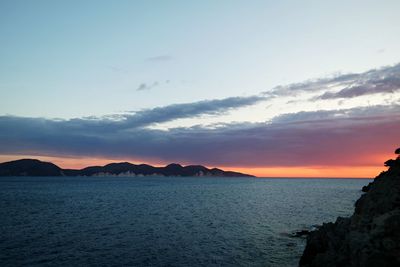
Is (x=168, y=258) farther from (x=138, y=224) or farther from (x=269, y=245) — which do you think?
(x=138, y=224)

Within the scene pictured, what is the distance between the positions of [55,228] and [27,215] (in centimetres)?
2169

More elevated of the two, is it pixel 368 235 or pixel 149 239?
pixel 368 235

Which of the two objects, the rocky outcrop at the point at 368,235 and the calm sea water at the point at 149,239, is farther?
the calm sea water at the point at 149,239

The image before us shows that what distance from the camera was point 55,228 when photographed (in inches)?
2534

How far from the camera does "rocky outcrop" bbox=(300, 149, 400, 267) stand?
23.4m

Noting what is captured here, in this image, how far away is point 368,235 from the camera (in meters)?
25.2

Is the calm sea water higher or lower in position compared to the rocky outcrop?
lower

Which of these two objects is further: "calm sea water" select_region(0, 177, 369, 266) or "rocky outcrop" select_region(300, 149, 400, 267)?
"calm sea water" select_region(0, 177, 369, 266)

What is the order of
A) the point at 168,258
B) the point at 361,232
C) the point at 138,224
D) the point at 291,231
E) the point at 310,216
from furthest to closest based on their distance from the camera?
the point at 310,216 < the point at 138,224 < the point at 291,231 < the point at 168,258 < the point at 361,232

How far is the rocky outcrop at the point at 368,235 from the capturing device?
920 inches

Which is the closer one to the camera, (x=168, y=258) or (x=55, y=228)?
(x=168, y=258)

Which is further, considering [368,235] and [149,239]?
[149,239]

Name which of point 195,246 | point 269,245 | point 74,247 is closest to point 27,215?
point 74,247

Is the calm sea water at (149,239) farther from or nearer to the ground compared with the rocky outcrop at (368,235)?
nearer to the ground
